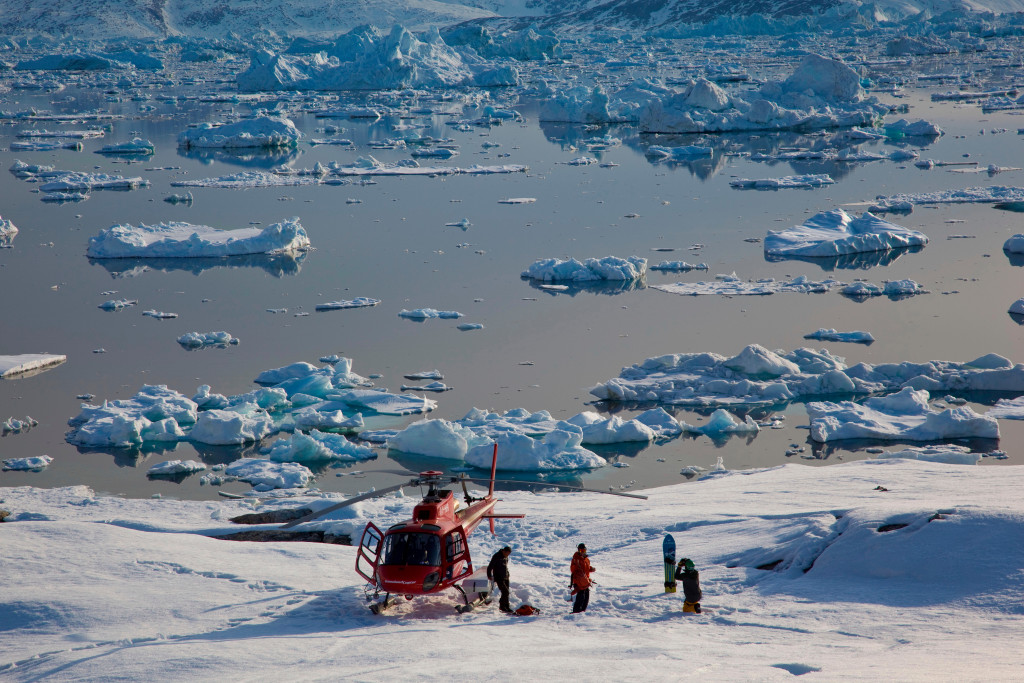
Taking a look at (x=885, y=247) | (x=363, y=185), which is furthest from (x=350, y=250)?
(x=885, y=247)

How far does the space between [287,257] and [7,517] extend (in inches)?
536

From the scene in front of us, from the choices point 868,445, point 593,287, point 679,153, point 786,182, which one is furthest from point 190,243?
point 679,153

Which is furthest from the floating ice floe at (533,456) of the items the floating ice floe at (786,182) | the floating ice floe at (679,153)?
the floating ice floe at (679,153)

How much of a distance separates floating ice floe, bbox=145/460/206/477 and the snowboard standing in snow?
22.1 ft

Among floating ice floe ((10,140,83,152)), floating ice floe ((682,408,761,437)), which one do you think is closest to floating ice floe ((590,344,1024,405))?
floating ice floe ((682,408,761,437))

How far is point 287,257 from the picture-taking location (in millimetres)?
23359

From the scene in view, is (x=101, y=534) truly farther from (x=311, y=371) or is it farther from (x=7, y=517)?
(x=311, y=371)

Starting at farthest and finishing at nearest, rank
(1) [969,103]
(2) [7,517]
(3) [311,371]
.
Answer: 1. (1) [969,103]
2. (3) [311,371]
3. (2) [7,517]

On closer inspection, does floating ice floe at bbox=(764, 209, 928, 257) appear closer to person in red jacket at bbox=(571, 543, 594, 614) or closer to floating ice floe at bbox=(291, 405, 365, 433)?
floating ice floe at bbox=(291, 405, 365, 433)

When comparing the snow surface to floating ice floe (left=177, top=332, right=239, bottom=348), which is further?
floating ice floe (left=177, top=332, right=239, bottom=348)

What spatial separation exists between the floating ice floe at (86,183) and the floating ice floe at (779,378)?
21.3 metres

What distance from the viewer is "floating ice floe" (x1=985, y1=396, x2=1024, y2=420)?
13.7 meters

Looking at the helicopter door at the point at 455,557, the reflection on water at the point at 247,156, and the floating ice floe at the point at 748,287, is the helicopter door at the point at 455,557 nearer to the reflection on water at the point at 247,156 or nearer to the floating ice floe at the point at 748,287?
the floating ice floe at the point at 748,287

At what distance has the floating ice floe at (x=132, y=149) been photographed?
37.2 meters
